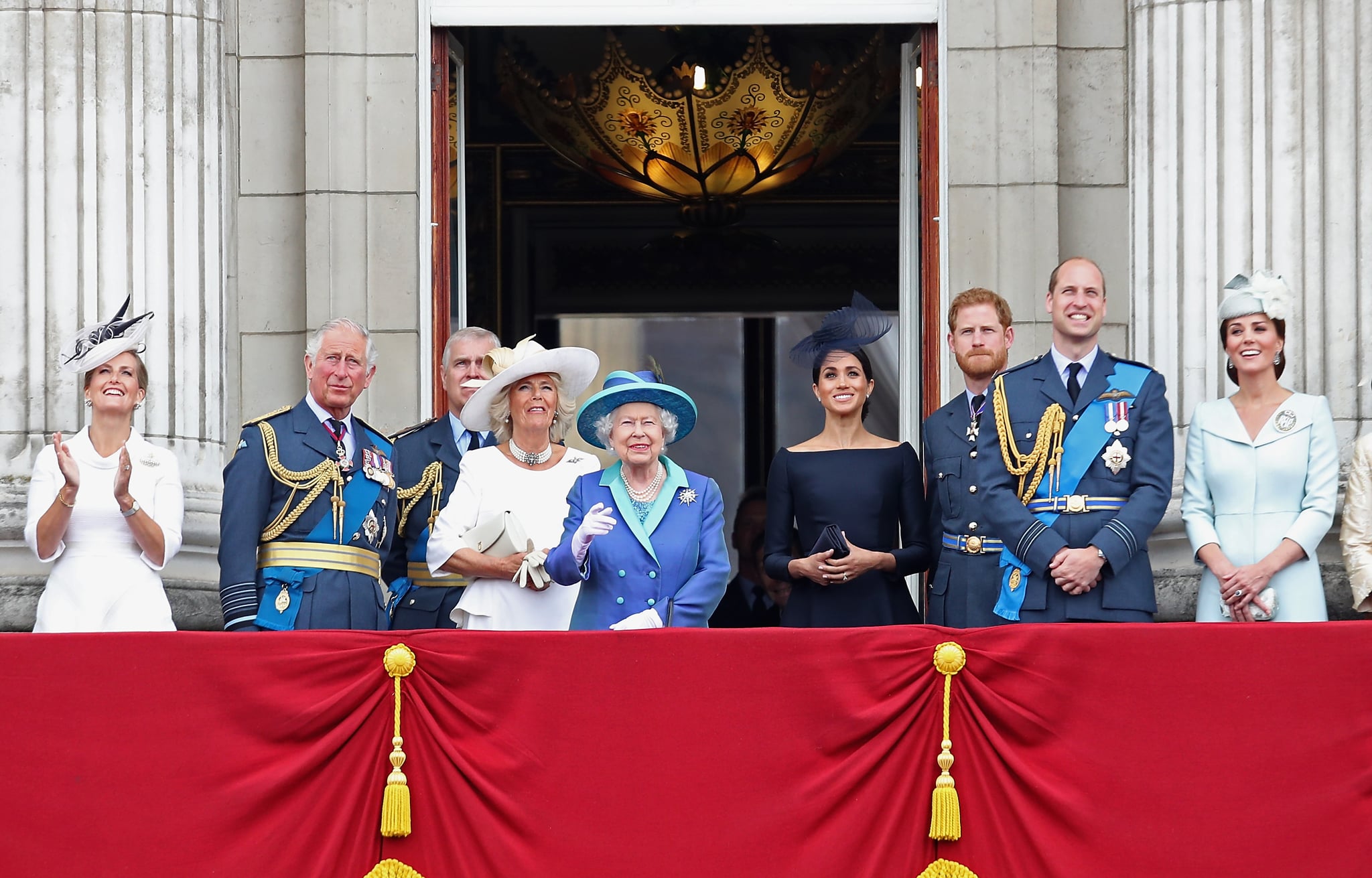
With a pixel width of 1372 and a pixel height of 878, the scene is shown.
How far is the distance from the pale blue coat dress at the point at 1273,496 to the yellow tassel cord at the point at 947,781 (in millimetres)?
1259

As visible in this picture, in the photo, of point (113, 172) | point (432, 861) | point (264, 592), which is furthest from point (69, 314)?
point (432, 861)

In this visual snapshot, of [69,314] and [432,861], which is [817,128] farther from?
[432,861]

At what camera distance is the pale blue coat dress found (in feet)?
20.9

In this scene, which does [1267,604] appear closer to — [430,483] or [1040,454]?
[1040,454]

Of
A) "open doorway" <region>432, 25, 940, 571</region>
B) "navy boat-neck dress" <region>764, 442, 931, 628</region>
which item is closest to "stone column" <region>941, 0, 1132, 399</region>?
"navy boat-neck dress" <region>764, 442, 931, 628</region>

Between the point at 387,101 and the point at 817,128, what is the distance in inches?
173

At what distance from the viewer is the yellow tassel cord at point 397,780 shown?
5.56 m

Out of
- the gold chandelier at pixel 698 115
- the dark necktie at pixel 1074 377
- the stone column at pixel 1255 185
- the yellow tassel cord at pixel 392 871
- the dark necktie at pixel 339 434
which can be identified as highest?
the gold chandelier at pixel 698 115

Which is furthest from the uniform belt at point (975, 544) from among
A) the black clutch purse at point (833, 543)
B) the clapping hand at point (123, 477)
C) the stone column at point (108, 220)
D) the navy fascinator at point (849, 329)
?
the stone column at point (108, 220)

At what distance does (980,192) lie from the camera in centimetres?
841

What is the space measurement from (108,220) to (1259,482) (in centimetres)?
474

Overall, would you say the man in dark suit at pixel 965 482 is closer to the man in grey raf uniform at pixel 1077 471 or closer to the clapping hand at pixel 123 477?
the man in grey raf uniform at pixel 1077 471

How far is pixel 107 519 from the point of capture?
6566 mm

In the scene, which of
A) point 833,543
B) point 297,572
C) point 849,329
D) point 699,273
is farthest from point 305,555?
point 699,273
